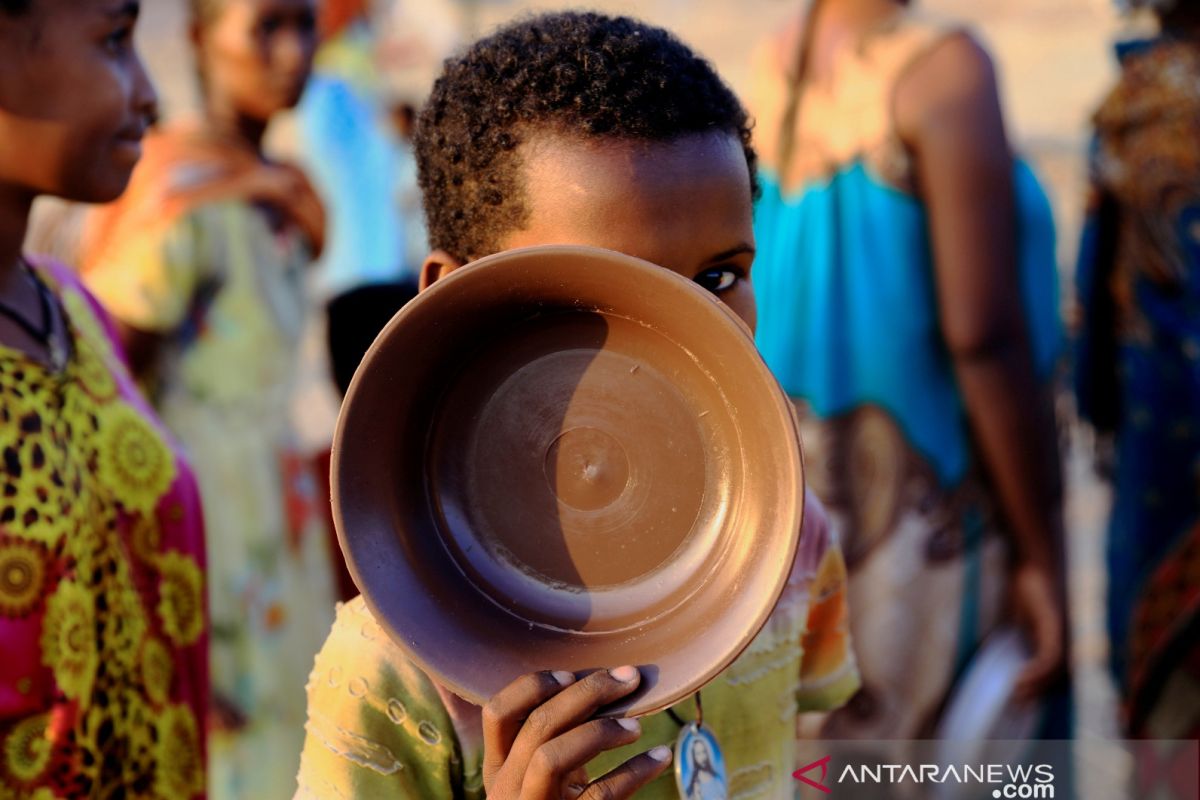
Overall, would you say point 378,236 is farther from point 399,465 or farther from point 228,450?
point 399,465

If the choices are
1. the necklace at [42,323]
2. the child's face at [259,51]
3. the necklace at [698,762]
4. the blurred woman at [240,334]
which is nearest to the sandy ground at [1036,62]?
the blurred woman at [240,334]

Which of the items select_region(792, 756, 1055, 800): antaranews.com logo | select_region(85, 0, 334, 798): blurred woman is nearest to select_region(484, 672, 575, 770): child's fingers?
select_region(792, 756, 1055, 800): antaranews.com logo

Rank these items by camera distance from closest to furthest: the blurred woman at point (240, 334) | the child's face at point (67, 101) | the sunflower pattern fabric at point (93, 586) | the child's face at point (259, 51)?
the sunflower pattern fabric at point (93, 586) < the child's face at point (67, 101) < the blurred woman at point (240, 334) < the child's face at point (259, 51)

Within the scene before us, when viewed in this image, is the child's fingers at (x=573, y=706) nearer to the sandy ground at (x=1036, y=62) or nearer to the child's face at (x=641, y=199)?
the child's face at (x=641, y=199)

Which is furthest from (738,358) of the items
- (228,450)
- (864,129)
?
(228,450)

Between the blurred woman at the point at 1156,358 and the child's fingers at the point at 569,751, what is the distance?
2.74 metres

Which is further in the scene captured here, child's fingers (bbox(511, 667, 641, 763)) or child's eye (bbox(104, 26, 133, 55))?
child's eye (bbox(104, 26, 133, 55))

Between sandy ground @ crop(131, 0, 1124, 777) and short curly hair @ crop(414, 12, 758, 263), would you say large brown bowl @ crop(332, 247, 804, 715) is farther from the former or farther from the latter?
sandy ground @ crop(131, 0, 1124, 777)

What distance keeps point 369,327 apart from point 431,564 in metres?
1.51

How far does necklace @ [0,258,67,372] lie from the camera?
1926 millimetres

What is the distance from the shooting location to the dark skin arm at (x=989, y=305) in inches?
116

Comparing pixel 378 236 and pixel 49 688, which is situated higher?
pixel 378 236

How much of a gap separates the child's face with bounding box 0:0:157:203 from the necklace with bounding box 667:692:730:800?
120 cm

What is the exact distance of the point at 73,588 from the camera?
1812mm
